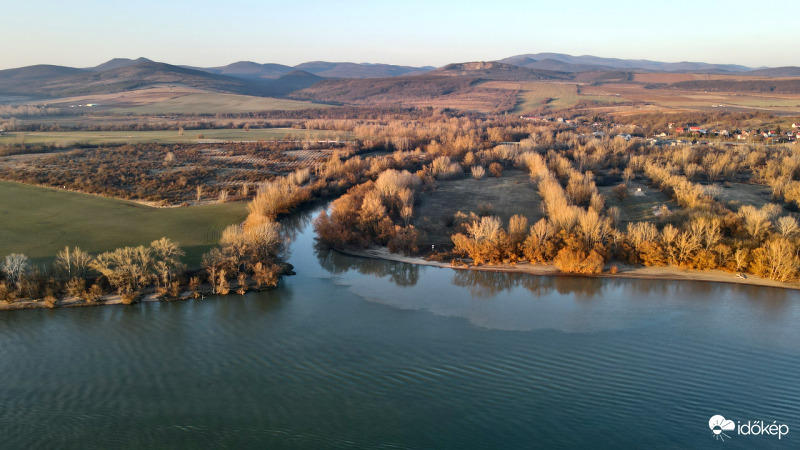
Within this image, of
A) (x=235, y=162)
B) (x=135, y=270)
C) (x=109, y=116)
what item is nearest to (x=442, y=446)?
(x=135, y=270)

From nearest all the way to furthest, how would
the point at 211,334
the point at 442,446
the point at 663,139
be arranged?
the point at 442,446 → the point at 211,334 → the point at 663,139

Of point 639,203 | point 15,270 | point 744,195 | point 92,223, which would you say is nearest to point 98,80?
point 92,223

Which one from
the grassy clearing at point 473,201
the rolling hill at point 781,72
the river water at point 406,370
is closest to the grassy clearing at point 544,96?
the grassy clearing at point 473,201

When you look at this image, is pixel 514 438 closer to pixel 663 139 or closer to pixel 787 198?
pixel 787 198

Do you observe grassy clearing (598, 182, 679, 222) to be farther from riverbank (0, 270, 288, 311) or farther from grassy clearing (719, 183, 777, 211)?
riverbank (0, 270, 288, 311)

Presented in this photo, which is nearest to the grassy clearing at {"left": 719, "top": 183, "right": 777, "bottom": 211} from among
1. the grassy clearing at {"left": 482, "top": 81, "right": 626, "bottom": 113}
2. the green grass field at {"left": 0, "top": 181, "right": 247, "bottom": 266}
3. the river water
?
the river water

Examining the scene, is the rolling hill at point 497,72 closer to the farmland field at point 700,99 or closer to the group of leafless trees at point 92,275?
the farmland field at point 700,99

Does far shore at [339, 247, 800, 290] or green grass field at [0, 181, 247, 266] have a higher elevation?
green grass field at [0, 181, 247, 266]

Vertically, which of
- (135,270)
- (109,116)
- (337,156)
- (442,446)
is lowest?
(442,446)
